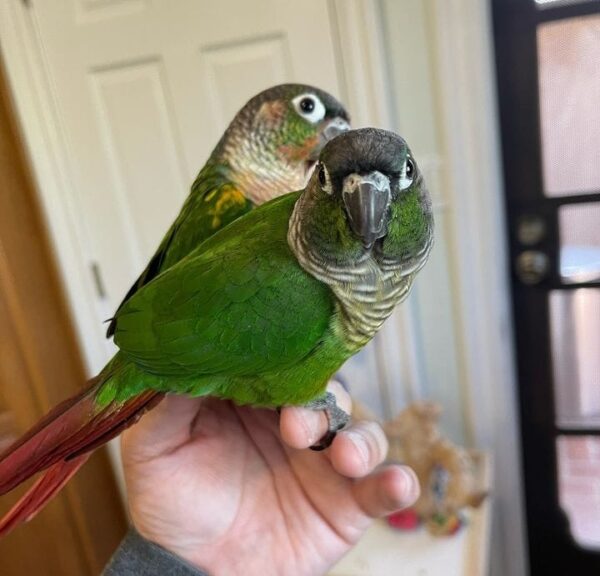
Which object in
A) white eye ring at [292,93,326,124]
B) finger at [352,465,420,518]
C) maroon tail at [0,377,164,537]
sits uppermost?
white eye ring at [292,93,326,124]

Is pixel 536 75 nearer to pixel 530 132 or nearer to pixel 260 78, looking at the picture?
pixel 530 132

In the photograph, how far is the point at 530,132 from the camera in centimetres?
Answer: 131

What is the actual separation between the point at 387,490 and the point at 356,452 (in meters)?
0.06

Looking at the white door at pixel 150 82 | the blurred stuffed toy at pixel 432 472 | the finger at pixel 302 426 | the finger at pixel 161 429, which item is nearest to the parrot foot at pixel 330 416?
the finger at pixel 302 426

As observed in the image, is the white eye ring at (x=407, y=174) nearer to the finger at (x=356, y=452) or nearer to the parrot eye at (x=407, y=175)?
the parrot eye at (x=407, y=175)

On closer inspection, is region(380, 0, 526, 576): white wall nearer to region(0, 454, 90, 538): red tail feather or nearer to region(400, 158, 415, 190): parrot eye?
region(400, 158, 415, 190): parrot eye

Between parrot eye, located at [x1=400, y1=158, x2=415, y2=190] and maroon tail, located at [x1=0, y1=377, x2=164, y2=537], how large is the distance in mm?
334

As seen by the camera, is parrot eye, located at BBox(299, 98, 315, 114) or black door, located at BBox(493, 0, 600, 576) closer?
parrot eye, located at BBox(299, 98, 315, 114)

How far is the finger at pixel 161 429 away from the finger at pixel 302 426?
0.14m

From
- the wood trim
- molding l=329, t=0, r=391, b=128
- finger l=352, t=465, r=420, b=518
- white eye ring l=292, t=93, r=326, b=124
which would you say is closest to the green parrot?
white eye ring l=292, t=93, r=326, b=124

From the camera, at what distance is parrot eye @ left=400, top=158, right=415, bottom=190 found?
0.49 metres

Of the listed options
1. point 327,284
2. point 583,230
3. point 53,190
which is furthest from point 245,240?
point 53,190

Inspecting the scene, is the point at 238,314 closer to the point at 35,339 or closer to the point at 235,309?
the point at 235,309

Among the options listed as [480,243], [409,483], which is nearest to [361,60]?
[480,243]
